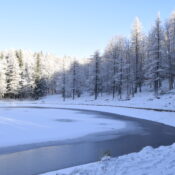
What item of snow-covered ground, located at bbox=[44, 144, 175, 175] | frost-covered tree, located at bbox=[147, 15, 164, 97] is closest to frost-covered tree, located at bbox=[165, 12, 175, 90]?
frost-covered tree, located at bbox=[147, 15, 164, 97]

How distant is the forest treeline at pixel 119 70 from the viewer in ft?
158

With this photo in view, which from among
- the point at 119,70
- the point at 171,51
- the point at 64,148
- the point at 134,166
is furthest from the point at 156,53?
the point at 134,166

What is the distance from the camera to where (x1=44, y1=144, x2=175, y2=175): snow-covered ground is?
7.30 meters

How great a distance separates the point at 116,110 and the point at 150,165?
91.4 ft

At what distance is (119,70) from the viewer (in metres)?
57.4

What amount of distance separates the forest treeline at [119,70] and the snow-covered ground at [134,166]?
3459 cm

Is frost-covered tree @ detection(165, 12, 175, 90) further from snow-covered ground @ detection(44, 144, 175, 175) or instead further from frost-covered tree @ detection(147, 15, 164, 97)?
snow-covered ground @ detection(44, 144, 175, 175)

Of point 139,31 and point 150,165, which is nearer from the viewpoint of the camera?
point 150,165

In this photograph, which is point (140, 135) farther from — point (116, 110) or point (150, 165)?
point (116, 110)

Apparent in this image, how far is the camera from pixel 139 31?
5512 centimetres

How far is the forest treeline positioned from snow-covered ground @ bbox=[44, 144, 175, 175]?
34.6 m

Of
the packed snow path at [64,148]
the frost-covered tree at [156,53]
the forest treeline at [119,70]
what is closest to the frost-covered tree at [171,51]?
the forest treeline at [119,70]

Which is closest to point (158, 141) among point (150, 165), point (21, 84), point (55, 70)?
point (150, 165)

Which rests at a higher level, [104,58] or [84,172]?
[104,58]
